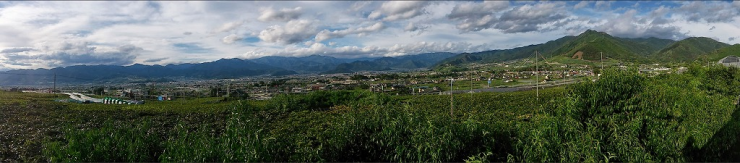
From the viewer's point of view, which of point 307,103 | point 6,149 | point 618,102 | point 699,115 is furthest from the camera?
point 307,103

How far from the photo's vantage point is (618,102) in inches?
389

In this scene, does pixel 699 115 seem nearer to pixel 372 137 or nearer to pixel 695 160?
pixel 695 160

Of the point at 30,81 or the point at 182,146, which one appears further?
the point at 30,81

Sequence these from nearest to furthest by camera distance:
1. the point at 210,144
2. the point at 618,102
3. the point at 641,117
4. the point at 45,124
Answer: the point at 210,144, the point at 641,117, the point at 618,102, the point at 45,124

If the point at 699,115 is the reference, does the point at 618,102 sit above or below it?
above

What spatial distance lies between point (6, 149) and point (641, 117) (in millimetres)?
23017

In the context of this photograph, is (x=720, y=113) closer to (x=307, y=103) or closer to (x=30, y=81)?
(x=307, y=103)

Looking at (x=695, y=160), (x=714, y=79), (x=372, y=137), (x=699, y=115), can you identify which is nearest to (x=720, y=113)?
(x=699, y=115)

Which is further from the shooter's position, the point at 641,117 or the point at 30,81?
the point at 30,81

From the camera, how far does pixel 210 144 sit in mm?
7672

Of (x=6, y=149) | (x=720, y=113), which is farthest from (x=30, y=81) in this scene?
(x=720, y=113)

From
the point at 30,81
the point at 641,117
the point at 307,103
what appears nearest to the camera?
the point at 641,117

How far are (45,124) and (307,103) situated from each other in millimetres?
22544

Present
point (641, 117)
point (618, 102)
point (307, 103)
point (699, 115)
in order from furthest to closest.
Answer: point (307, 103) < point (699, 115) < point (618, 102) < point (641, 117)
